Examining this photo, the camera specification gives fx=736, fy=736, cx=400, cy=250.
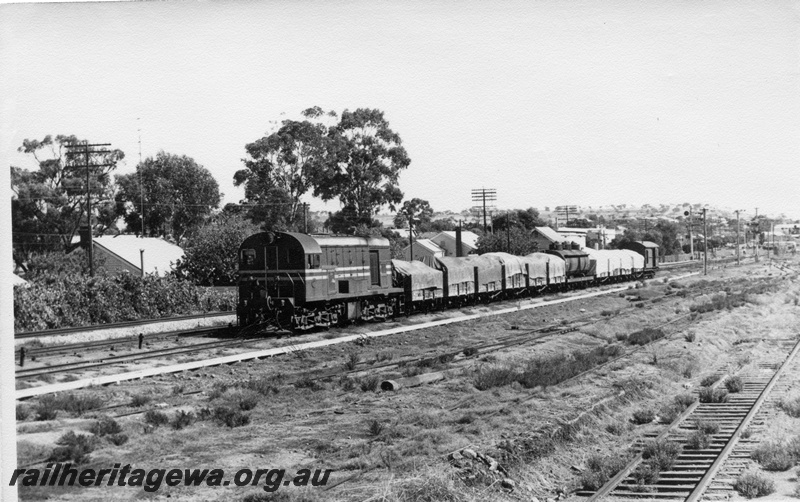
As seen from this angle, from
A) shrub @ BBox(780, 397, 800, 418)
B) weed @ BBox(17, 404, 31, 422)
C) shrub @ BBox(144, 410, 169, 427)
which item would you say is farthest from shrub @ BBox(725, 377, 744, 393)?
weed @ BBox(17, 404, 31, 422)

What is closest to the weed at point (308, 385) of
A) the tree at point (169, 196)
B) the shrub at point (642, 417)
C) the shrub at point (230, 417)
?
the shrub at point (230, 417)

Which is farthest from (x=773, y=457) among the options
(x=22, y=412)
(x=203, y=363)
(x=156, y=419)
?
(x=203, y=363)

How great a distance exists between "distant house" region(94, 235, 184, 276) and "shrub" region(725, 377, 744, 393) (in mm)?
41001

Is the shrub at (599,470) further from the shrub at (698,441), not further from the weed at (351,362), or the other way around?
the weed at (351,362)

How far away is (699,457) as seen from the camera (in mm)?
14328

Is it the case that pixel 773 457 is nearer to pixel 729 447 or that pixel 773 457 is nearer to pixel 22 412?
pixel 729 447

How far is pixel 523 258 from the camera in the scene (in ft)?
174

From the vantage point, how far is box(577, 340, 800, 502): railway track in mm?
12266

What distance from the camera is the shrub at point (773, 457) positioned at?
44.3ft

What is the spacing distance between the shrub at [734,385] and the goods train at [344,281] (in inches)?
583

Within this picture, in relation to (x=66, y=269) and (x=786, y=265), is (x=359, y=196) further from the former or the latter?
(x=786, y=265)

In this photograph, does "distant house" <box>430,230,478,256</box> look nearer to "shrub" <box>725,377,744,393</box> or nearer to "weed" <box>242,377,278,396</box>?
"shrub" <box>725,377,744,393</box>

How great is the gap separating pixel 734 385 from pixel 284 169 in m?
24.0

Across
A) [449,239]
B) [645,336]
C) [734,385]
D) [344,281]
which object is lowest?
[645,336]
